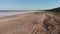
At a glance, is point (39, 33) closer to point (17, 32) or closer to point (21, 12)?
point (17, 32)

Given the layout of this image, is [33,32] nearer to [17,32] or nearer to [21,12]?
[17,32]

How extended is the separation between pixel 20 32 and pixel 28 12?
4.62 m

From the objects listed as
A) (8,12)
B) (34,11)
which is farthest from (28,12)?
(8,12)

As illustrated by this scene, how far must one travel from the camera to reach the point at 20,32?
3494mm

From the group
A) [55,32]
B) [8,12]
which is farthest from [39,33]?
[8,12]

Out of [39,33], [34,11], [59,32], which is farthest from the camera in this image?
[34,11]

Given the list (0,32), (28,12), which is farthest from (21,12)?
(0,32)

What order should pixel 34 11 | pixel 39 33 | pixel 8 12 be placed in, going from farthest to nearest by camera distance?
pixel 34 11, pixel 8 12, pixel 39 33

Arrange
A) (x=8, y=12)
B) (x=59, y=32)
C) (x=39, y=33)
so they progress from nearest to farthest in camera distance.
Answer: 1. (x=39, y=33)
2. (x=59, y=32)
3. (x=8, y=12)

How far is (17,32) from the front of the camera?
3.49 m

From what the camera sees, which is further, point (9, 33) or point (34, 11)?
point (34, 11)

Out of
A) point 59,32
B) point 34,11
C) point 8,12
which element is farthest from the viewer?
point 34,11

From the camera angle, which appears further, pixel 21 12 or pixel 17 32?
pixel 21 12

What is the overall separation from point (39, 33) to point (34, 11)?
16.8 feet
